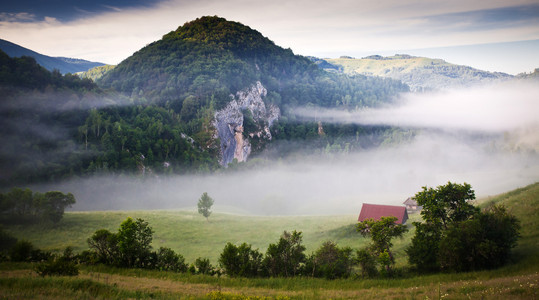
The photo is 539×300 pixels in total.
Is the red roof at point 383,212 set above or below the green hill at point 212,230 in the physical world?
above

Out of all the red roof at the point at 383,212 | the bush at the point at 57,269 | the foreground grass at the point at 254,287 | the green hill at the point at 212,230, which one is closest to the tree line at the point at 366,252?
the foreground grass at the point at 254,287

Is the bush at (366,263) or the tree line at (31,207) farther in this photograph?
the tree line at (31,207)

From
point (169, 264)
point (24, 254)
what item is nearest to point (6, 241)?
point (24, 254)

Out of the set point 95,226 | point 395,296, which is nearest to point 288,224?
point 95,226

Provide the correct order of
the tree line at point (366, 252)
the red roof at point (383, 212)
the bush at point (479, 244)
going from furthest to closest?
the red roof at point (383, 212) → the tree line at point (366, 252) → the bush at point (479, 244)

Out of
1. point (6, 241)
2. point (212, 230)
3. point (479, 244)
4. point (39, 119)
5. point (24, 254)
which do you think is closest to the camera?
point (479, 244)

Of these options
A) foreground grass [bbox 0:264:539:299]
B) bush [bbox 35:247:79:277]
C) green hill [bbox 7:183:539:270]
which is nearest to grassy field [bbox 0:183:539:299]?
foreground grass [bbox 0:264:539:299]

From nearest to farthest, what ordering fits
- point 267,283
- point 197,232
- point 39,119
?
point 267,283 → point 197,232 → point 39,119

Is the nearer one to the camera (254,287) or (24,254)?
(254,287)

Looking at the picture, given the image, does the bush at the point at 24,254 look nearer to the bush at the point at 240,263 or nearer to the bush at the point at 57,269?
the bush at the point at 57,269

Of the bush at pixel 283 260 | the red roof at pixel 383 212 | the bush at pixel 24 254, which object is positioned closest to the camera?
the bush at pixel 24 254

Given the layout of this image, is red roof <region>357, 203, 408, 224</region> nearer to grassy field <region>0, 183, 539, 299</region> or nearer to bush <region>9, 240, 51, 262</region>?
grassy field <region>0, 183, 539, 299</region>

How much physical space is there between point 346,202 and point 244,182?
5930 centimetres

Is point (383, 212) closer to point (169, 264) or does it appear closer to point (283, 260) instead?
point (283, 260)
